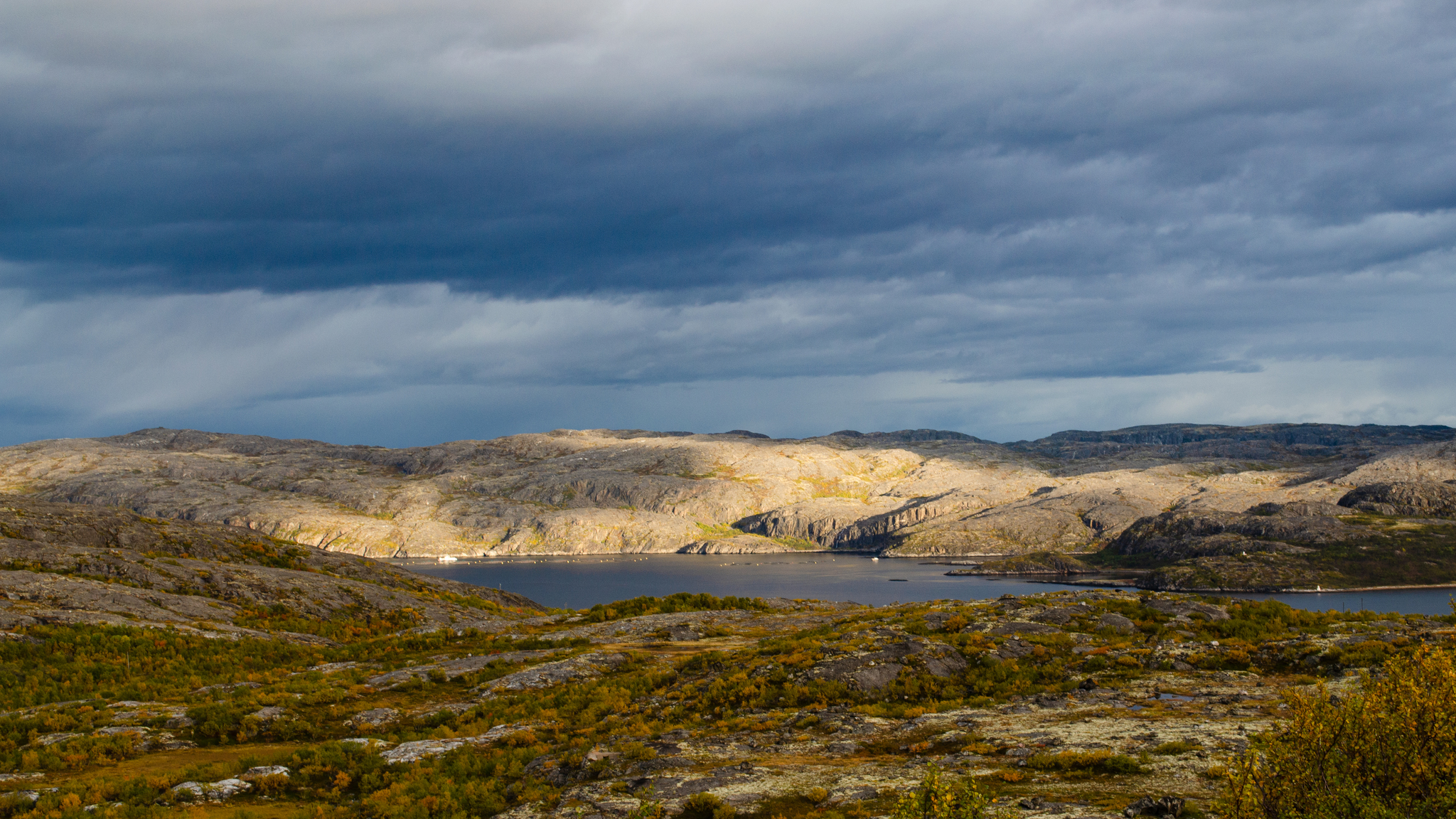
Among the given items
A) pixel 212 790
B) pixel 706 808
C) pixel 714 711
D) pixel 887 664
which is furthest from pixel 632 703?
pixel 212 790

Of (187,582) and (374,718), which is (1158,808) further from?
(187,582)

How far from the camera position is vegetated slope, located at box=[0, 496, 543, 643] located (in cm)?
4844

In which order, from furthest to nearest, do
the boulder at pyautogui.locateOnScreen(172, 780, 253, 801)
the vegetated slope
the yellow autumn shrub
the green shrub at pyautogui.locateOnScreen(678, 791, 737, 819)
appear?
the vegetated slope < the boulder at pyautogui.locateOnScreen(172, 780, 253, 801) < the green shrub at pyautogui.locateOnScreen(678, 791, 737, 819) < the yellow autumn shrub

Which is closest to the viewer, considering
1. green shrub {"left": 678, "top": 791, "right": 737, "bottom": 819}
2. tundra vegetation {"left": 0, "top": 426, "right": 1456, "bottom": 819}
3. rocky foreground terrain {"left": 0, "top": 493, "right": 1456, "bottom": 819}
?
tundra vegetation {"left": 0, "top": 426, "right": 1456, "bottom": 819}

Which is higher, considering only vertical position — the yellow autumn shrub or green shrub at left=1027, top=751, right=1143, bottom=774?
the yellow autumn shrub

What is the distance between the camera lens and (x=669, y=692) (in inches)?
1406

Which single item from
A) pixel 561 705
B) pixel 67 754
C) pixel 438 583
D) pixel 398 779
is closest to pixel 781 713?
pixel 561 705

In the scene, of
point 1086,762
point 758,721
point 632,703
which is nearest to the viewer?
point 1086,762

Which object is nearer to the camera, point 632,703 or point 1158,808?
point 1158,808

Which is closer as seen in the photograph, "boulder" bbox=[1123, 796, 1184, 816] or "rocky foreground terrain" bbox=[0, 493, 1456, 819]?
"boulder" bbox=[1123, 796, 1184, 816]

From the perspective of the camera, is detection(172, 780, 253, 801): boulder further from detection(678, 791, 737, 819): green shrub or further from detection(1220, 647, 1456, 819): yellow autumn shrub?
detection(1220, 647, 1456, 819): yellow autumn shrub

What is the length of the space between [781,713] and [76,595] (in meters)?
46.9

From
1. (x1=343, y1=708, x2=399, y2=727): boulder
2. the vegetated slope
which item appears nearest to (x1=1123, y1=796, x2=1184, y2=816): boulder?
(x1=343, y1=708, x2=399, y2=727): boulder

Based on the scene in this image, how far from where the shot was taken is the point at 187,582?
57.3 meters
